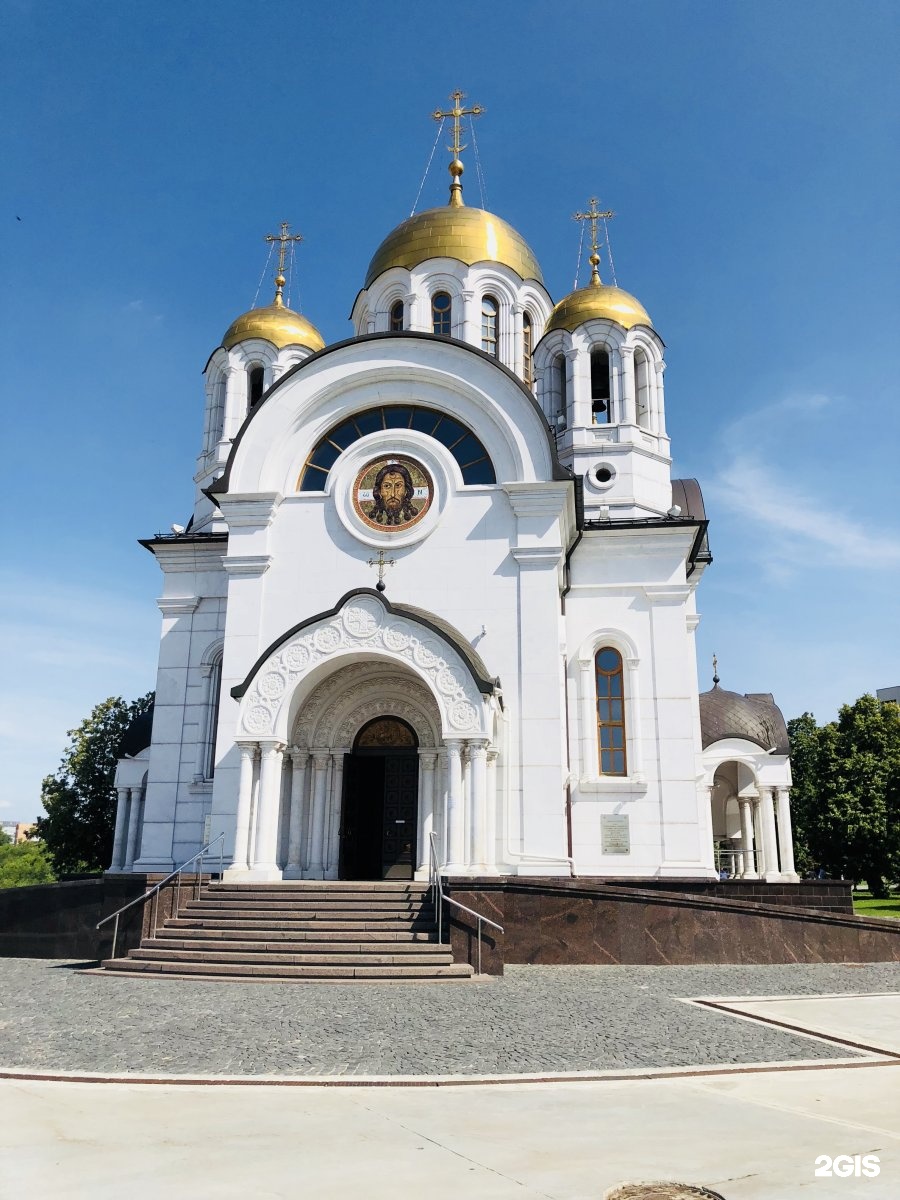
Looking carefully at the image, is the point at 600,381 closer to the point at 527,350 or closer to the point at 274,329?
the point at 527,350

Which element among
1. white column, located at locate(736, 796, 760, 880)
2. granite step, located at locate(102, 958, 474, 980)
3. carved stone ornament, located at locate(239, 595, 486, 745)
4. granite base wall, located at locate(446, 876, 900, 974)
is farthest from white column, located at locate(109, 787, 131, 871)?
white column, located at locate(736, 796, 760, 880)

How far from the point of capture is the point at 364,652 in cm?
1688

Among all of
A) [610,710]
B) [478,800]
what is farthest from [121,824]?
[610,710]

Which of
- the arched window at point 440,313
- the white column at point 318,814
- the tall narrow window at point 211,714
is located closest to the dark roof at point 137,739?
the tall narrow window at point 211,714

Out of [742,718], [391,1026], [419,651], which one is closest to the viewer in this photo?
[391,1026]

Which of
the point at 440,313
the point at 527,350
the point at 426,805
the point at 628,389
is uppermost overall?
the point at 440,313

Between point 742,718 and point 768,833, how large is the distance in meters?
3.66

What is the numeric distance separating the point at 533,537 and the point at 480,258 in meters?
10.3

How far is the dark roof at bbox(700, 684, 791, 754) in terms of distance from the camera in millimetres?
27570

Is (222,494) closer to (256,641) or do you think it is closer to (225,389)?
(256,641)

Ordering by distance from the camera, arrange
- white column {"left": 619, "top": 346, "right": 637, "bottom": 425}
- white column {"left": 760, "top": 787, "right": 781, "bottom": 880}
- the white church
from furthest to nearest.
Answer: white column {"left": 760, "top": 787, "right": 781, "bottom": 880} → white column {"left": 619, "top": 346, "right": 637, "bottom": 425} → the white church

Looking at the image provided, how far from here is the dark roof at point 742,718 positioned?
27570mm

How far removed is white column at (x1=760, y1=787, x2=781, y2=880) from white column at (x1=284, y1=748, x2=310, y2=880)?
1360cm

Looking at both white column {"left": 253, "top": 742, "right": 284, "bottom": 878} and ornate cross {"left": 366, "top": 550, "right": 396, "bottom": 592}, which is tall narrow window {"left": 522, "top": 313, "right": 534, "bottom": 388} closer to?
ornate cross {"left": 366, "top": 550, "right": 396, "bottom": 592}
